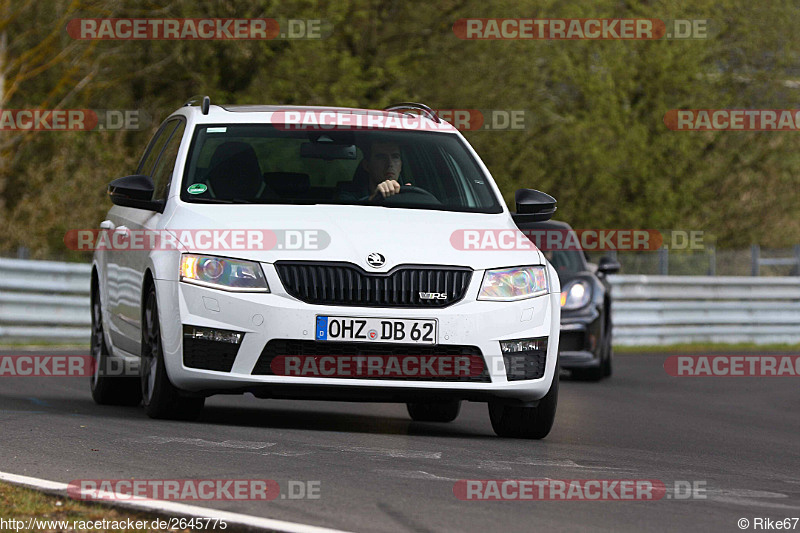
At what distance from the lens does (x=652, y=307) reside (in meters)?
25.5

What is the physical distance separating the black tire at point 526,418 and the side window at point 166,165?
7.66 ft

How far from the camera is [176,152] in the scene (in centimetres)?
1006

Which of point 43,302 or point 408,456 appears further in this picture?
point 43,302

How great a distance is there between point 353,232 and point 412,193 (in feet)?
3.21

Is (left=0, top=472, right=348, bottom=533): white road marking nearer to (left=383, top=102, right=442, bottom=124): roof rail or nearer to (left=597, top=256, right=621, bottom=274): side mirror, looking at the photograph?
(left=383, top=102, right=442, bottom=124): roof rail

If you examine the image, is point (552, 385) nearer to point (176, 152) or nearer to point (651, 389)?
point (176, 152)

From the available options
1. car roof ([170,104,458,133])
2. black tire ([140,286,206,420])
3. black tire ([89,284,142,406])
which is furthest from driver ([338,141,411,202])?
black tire ([89,284,142,406])

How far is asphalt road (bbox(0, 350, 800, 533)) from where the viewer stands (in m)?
6.34

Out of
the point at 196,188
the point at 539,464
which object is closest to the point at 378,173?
the point at 196,188

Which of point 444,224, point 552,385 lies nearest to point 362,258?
point 444,224

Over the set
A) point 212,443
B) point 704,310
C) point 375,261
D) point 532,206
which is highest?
point 532,206

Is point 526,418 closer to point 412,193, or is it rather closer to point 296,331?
point 412,193

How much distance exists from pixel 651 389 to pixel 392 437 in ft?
23.9

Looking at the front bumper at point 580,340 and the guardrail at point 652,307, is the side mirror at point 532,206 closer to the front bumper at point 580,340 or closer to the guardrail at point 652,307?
the front bumper at point 580,340
